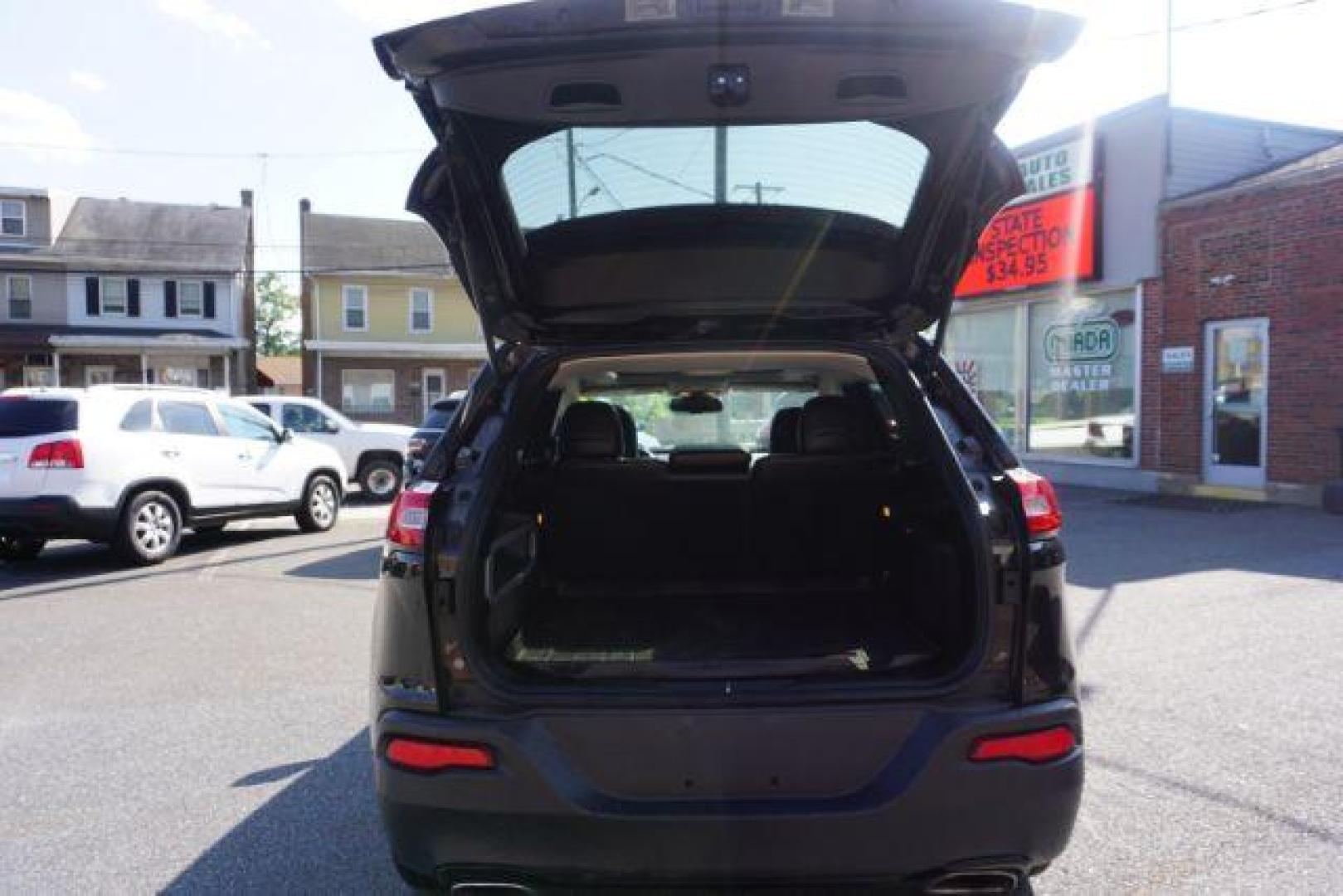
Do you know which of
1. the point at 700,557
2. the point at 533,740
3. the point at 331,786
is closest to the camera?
the point at 533,740

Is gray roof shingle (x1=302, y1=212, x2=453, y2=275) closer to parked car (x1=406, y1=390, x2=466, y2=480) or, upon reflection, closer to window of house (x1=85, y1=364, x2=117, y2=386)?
window of house (x1=85, y1=364, x2=117, y2=386)

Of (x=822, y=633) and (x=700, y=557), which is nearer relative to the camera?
(x=822, y=633)

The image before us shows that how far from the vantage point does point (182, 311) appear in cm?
3173

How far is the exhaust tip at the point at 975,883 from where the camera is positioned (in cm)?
234

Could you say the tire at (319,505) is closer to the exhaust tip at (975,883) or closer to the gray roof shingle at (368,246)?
the exhaust tip at (975,883)

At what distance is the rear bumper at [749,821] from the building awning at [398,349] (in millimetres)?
30150

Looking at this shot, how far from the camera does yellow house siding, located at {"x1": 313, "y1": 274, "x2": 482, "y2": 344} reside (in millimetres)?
31891

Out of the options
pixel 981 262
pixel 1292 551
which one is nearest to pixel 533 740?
pixel 1292 551

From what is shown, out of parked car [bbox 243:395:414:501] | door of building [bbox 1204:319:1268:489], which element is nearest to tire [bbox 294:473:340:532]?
parked car [bbox 243:395:414:501]

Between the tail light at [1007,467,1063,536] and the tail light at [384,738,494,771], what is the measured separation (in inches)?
58.8

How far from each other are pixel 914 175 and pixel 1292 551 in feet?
25.7

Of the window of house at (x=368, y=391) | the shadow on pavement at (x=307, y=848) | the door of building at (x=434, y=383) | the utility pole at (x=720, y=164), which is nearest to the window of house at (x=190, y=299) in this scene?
the window of house at (x=368, y=391)

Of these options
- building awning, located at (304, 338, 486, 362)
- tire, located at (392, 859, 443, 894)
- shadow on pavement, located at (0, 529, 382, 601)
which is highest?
building awning, located at (304, 338, 486, 362)

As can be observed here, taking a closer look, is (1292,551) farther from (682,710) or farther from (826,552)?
(682,710)
